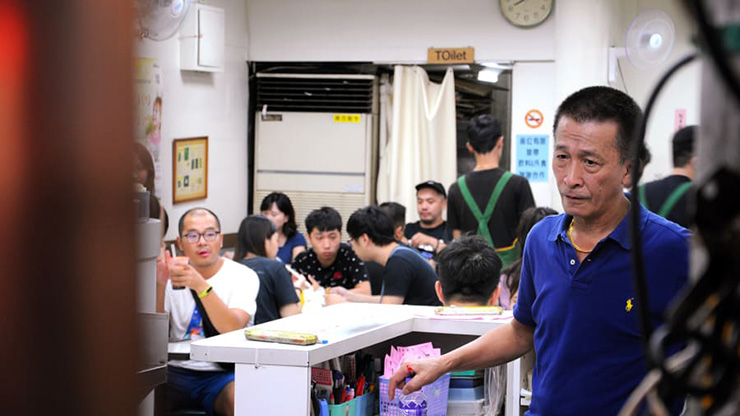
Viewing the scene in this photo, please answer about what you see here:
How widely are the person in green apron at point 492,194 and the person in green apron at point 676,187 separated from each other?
89 centimetres

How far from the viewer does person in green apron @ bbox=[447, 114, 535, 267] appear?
5.56 metres

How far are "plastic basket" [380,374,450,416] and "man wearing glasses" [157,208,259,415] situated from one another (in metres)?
1.15

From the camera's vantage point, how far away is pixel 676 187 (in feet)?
15.5

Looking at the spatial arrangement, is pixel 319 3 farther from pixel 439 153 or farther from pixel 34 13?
pixel 34 13

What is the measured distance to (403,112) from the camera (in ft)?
26.5

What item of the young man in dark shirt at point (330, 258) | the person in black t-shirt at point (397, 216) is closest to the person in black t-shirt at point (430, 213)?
the person in black t-shirt at point (397, 216)

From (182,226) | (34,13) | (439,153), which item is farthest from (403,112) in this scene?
(34,13)

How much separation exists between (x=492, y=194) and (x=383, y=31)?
293 cm

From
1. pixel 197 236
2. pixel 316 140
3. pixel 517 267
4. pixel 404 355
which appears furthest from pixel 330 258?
pixel 404 355

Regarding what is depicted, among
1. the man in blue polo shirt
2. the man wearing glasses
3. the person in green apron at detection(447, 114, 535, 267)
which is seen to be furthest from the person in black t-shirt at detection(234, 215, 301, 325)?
the man in blue polo shirt

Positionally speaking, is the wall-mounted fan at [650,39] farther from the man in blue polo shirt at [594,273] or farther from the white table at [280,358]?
the man in blue polo shirt at [594,273]

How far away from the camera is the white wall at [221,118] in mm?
7000

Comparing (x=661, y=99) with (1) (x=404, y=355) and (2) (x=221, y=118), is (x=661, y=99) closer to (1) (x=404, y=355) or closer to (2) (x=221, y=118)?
(2) (x=221, y=118)

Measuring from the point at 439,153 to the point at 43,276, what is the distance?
7392 mm
